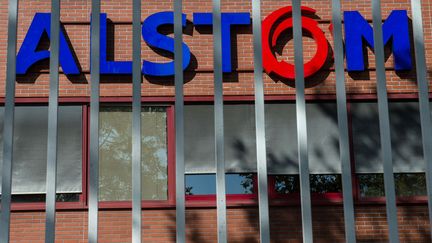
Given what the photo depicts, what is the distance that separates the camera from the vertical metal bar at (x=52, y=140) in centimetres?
480

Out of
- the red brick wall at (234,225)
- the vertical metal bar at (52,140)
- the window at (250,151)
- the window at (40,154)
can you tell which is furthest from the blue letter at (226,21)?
the vertical metal bar at (52,140)

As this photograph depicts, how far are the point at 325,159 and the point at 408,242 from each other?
1.83m

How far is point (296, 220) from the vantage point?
11.2m

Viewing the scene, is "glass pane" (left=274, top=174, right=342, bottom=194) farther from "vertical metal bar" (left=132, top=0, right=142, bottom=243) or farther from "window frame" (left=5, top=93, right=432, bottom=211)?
"vertical metal bar" (left=132, top=0, right=142, bottom=243)

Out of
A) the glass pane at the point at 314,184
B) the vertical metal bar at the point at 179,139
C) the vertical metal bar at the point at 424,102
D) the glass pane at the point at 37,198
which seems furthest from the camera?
the glass pane at the point at 314,184

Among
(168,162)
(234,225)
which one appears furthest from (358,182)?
(168,162)

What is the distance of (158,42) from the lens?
11695 millimetres

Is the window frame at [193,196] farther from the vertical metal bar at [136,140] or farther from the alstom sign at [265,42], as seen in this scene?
the vertical metal bar at [136,140]

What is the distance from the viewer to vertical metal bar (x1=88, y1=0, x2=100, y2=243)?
4.84m

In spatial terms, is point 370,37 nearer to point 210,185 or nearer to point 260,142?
point 210,185

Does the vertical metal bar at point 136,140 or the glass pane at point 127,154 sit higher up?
the glass pane at point 127,154

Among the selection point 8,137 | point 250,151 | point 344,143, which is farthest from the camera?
point 250,151

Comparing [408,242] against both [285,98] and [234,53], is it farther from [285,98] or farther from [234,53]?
[234,53]

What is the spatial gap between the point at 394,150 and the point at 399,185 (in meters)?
0.58
